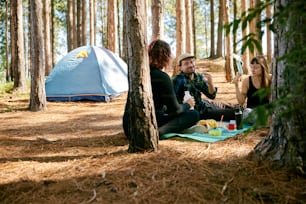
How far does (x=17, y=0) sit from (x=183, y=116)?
26.8 feet

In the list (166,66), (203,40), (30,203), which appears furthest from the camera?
(203,40)

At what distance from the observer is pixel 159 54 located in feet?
12.4

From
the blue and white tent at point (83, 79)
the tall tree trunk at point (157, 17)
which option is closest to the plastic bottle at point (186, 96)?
the tall tree trunk at point (157, 17)

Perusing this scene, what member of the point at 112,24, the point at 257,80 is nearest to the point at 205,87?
the point at 257,80

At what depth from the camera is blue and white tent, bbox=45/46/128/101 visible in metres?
9.02

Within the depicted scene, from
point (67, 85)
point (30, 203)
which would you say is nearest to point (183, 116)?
point (30, 203)

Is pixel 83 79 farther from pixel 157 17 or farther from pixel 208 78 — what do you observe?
pixel 208 78

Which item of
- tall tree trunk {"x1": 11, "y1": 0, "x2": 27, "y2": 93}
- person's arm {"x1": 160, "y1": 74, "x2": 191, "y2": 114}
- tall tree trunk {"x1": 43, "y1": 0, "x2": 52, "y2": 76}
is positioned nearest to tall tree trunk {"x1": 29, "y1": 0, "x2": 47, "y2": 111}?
tall tree trunk {"x1": 11, "y1": 0, "x2": 27, "y2": 93}

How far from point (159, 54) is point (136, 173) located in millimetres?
1587

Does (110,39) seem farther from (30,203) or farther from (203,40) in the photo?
(203,40)

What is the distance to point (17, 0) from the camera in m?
10.2

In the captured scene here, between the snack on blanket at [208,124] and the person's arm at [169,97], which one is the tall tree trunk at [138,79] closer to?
the person's arm at [169,97]

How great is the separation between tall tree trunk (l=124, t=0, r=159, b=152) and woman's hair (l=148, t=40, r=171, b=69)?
59 centimetres

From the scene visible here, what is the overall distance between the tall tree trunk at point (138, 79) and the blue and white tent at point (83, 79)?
5.90 m
